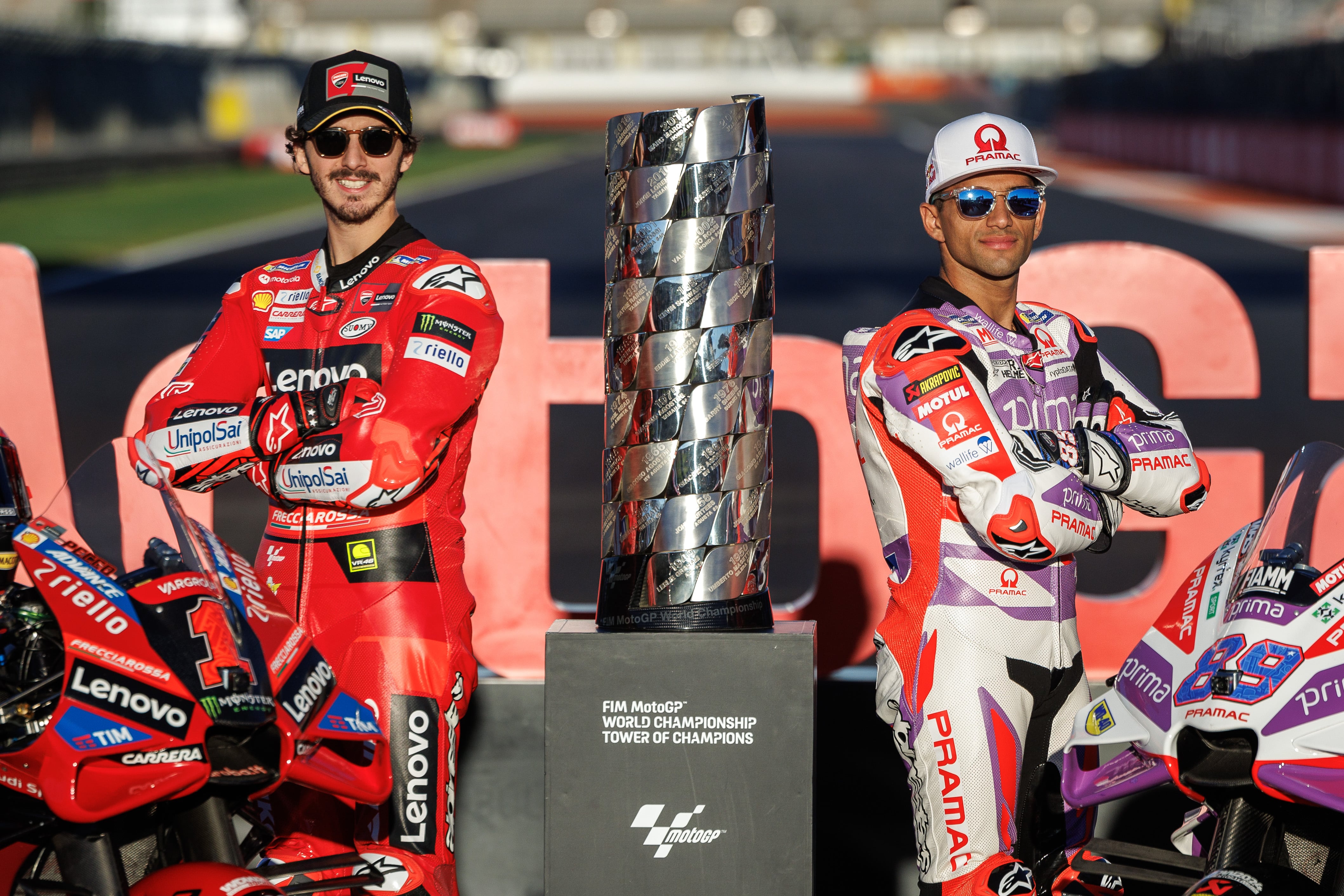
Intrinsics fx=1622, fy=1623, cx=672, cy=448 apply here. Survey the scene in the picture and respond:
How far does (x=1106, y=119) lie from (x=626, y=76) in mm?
37976

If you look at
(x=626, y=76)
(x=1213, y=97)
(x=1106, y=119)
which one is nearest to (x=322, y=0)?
(x=626, y=76)

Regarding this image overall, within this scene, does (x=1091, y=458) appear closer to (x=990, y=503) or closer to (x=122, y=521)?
(x=990, y=503)

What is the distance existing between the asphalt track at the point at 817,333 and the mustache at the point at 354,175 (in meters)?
2.17

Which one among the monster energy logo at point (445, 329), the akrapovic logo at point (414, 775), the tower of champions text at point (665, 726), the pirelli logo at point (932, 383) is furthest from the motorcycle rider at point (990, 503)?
the akrapovic logo at point (414, 775)

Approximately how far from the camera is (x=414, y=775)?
11.8ft

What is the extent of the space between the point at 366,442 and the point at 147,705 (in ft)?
3.01

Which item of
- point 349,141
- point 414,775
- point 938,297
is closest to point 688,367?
point 938,297

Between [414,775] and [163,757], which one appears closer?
[163,757]

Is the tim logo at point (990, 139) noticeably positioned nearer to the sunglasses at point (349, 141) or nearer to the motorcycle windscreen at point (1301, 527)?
the motorcycle windscreen at point (1301, 527)

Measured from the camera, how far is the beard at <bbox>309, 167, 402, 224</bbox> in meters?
3.71

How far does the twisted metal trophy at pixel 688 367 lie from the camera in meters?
3.50

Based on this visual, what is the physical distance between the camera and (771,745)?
3510mm

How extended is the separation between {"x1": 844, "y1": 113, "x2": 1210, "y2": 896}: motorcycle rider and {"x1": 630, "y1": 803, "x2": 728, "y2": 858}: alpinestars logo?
1.56 ft

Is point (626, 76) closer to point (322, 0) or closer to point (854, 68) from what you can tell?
point (854, 68)
